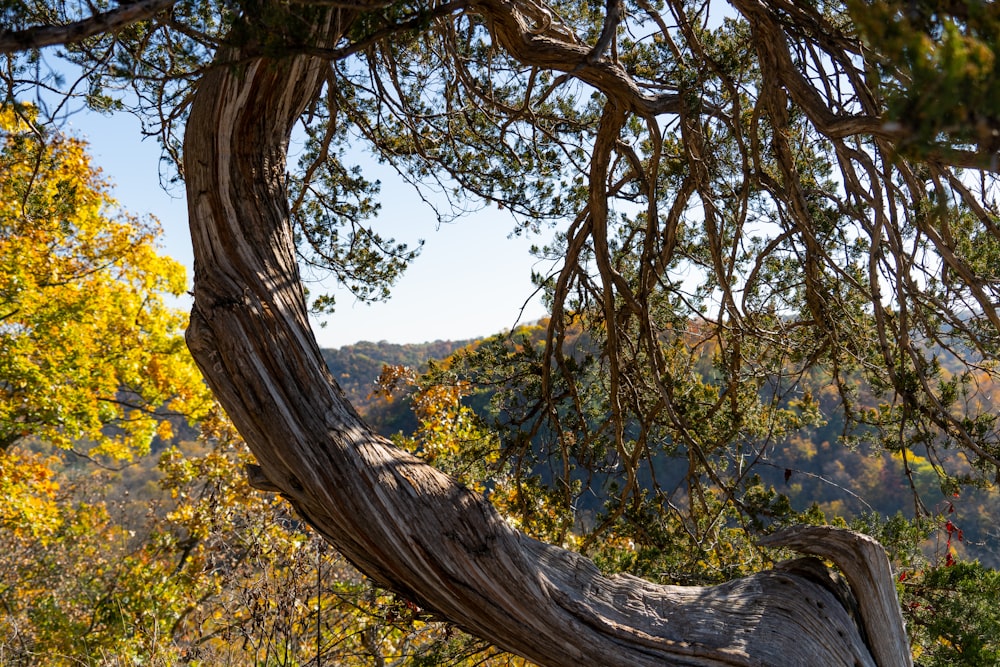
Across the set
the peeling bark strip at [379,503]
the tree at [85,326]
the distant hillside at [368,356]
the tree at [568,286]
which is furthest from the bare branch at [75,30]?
the distant hillside at [368,356]

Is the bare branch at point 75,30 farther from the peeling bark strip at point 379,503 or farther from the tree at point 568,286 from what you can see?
the peeling bark strip at point 379,503

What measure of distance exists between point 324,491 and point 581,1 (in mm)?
2812

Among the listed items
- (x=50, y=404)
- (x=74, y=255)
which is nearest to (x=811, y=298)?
(x=50, y=404)

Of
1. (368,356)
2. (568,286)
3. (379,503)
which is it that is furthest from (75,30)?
(368,356)

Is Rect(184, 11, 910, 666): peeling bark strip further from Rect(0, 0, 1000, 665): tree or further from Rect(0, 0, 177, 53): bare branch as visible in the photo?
Rect(0, 0, 177, 53): bare branch

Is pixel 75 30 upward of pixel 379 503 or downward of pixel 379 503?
upward

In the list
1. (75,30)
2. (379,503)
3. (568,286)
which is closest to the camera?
(75,30)

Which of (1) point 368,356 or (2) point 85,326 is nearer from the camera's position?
(2) point 85,326

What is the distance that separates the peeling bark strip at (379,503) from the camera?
5.84 feet

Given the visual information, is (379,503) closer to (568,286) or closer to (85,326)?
(568,286)

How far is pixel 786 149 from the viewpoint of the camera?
2.38m

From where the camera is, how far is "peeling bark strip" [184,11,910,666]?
1.78 m

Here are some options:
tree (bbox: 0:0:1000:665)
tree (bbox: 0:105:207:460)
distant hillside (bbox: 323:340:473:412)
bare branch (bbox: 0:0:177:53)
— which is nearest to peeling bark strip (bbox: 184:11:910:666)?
tree (bbox: 0:0:1000:665)

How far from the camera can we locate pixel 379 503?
1.76 meters
